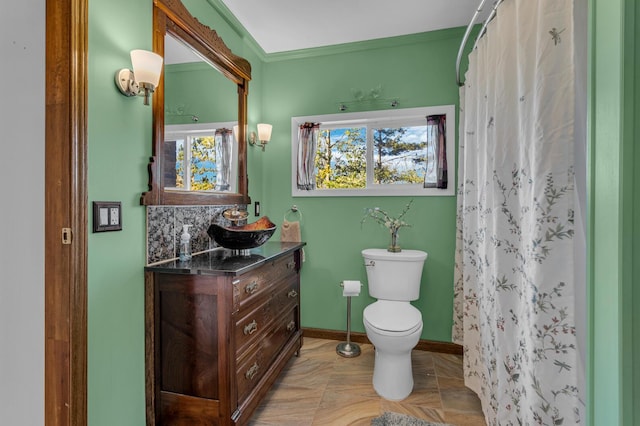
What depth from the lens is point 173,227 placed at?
1705 mm

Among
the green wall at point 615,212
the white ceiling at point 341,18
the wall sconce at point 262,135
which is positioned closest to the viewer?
the green wall at point 615,212

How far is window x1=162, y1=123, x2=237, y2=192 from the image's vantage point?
1.66 metres

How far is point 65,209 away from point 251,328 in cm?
101

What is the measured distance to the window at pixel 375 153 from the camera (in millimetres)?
2416

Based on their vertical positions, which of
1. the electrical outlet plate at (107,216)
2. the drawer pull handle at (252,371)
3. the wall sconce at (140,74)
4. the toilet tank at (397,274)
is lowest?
the drawer pull handle at (252,371)

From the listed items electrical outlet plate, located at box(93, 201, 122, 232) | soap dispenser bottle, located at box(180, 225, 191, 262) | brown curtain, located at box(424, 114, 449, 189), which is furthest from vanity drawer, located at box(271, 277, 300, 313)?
brown curtain, located at box(424, 114, 449, 189)

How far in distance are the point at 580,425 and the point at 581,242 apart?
0.59 m

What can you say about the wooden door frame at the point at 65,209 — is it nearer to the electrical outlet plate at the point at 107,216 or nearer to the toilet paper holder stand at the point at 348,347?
the electrical outlet plate at the point at 107,216

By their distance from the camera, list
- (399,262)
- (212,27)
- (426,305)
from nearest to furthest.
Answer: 1. (212,27)
2. (399,262)
3. (426,305)

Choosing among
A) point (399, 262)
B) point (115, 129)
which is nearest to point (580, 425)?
point (399, 262)

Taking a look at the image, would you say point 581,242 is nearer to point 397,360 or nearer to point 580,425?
point 580,425

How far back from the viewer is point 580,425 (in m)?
0.95

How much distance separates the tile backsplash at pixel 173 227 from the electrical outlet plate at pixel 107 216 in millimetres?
190

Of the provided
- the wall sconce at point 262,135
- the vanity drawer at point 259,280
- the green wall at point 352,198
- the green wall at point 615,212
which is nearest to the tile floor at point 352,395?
the green wall at point 352,198
